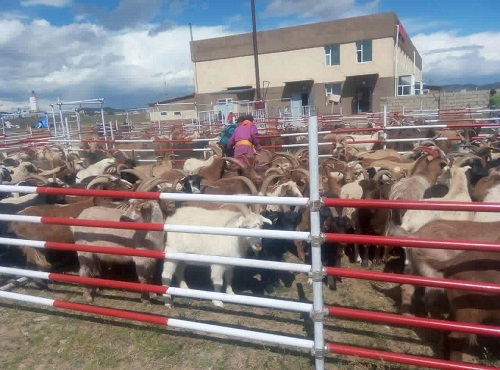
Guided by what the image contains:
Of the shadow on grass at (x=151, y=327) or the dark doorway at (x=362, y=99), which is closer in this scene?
the shadow on grass at (x=151, y=327)

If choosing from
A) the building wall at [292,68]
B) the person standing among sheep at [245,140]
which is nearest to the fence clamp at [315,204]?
the person standing among sheep at [245,140]

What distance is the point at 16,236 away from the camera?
5422 millimetres

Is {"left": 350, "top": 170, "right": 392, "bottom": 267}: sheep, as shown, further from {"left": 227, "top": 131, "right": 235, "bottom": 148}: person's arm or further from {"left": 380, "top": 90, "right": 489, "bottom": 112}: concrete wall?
{"left": 380, "top": 90, "right": 489, "bottom": 112}: concrete wall

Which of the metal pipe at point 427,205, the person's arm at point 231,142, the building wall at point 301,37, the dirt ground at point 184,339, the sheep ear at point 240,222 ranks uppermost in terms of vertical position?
the building wall at point 301,37


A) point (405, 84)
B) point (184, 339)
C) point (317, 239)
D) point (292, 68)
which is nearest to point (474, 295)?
point (317, 239)

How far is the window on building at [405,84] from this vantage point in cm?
3685

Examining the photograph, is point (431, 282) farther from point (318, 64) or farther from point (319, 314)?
point (318, 64)

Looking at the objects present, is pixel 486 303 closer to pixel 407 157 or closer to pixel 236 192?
pixel 236 192

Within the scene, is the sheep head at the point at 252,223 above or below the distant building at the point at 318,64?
below

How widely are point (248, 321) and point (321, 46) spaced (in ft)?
118

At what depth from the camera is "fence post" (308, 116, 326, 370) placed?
8.86ft

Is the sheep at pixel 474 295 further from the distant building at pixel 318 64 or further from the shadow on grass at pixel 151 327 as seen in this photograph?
the distant building at pixel 318 64

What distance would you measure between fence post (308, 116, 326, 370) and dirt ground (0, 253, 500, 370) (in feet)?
1.85

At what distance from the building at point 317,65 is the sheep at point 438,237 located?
94.9ft
